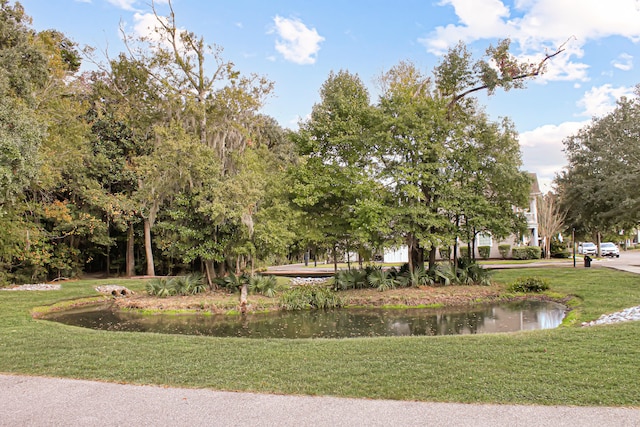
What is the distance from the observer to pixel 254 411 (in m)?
4.43

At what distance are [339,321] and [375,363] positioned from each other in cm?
680

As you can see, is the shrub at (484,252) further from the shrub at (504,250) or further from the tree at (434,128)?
the tree at (434,128)

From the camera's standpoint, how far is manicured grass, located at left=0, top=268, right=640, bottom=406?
493cm

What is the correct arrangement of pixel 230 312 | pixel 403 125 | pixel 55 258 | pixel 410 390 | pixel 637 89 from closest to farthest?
1. pixel 410 390
2. pixel 230 312
3. pixel 403 125
4. pixel 637 89
5. pixel 55 258

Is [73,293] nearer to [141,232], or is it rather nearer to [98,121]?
[141,232]

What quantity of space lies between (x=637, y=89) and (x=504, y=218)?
11.3 metres

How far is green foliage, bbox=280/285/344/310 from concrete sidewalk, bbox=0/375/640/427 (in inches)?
400

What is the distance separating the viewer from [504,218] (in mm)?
17875

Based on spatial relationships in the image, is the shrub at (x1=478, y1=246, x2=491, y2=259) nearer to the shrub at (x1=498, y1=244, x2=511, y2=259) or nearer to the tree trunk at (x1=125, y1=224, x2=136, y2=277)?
the shrub at (x1=498, y1=244, x2=511, y2=259)

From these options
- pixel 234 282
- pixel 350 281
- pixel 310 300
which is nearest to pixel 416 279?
pixel 350 281

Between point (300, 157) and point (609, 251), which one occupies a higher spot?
point (300, 157)

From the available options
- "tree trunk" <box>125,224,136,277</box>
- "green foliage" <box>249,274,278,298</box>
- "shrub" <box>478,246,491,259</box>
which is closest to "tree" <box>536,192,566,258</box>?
"shrub" <box>478,246,491,259</box>

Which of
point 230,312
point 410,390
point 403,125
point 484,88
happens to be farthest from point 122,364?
point 484,88

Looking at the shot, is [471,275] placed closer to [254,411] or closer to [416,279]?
[416,279]
